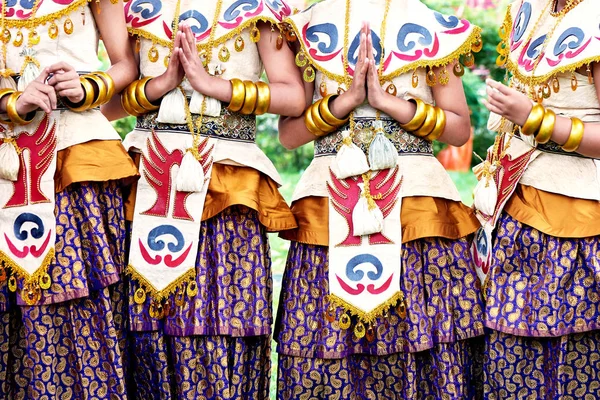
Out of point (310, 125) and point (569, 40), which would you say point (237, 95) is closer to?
point (310, 125)

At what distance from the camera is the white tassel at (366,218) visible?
115 inches

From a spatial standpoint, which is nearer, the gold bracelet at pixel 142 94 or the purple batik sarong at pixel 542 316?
the purple batik sarong at pixel 542 316

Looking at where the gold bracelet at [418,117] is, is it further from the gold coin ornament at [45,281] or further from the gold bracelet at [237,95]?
the gold coin ornament at [45,281]

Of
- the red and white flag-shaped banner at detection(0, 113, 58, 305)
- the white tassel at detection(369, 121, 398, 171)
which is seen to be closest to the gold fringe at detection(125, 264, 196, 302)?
the red and white flag-shaped banner at detection(0, 113, 58, 305)

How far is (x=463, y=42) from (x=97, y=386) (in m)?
1.57

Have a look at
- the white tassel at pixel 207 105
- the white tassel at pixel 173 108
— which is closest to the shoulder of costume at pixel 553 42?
the white tassel at pixel 207 105

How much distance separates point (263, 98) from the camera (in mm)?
2961

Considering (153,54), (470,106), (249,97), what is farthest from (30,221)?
(470,106)

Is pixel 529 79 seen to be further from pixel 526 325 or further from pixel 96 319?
pixel 96 319

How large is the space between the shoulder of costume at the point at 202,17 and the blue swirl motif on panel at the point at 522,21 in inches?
29.7

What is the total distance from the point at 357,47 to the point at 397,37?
129 millimetres

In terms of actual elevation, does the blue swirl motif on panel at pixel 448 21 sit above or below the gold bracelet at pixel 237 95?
above

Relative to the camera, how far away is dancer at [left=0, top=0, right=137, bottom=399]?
9.38ft

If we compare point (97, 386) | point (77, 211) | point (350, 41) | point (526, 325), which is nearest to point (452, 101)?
point (350, 41)
